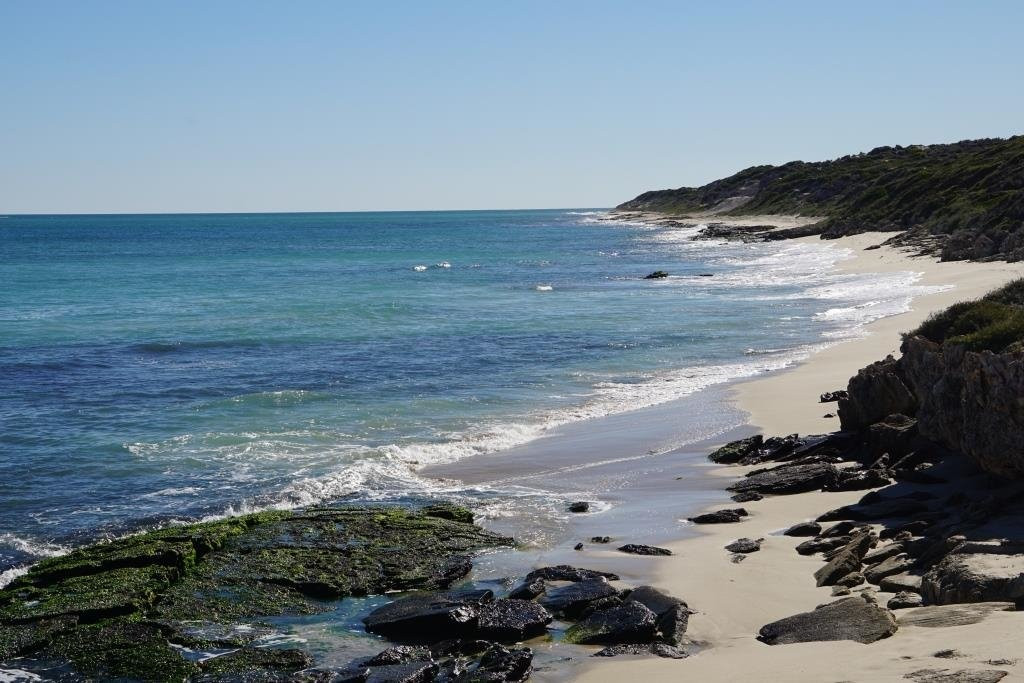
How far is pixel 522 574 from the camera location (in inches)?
473

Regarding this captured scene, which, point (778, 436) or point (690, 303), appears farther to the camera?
point (690, 303)

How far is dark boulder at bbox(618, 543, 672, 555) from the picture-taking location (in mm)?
12383

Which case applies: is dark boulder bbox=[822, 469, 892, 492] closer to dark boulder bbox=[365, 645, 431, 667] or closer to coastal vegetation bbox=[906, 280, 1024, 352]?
coastal vegetation bbox=[906, 280, 1024, 352]

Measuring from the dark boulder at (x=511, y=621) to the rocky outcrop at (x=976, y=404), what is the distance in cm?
573

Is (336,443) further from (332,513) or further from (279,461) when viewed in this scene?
(332,513)

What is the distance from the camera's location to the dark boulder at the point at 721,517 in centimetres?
1353

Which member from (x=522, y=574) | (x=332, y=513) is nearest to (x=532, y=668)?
(x=522, y=574)

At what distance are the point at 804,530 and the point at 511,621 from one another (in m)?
4.36

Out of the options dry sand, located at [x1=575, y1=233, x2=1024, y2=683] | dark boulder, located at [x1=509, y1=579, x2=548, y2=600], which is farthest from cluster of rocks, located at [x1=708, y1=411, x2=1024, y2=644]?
dark boulder, located at [x1=509, y1=579, x2=548, y2=600]

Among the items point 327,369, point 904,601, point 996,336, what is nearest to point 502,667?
point 904,601

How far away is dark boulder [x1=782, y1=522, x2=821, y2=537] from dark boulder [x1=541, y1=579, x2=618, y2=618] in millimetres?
2812

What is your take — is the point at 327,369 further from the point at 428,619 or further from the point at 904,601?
the point at 904,601

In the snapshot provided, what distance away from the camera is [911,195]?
82375 millimetres

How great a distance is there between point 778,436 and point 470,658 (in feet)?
32.4
